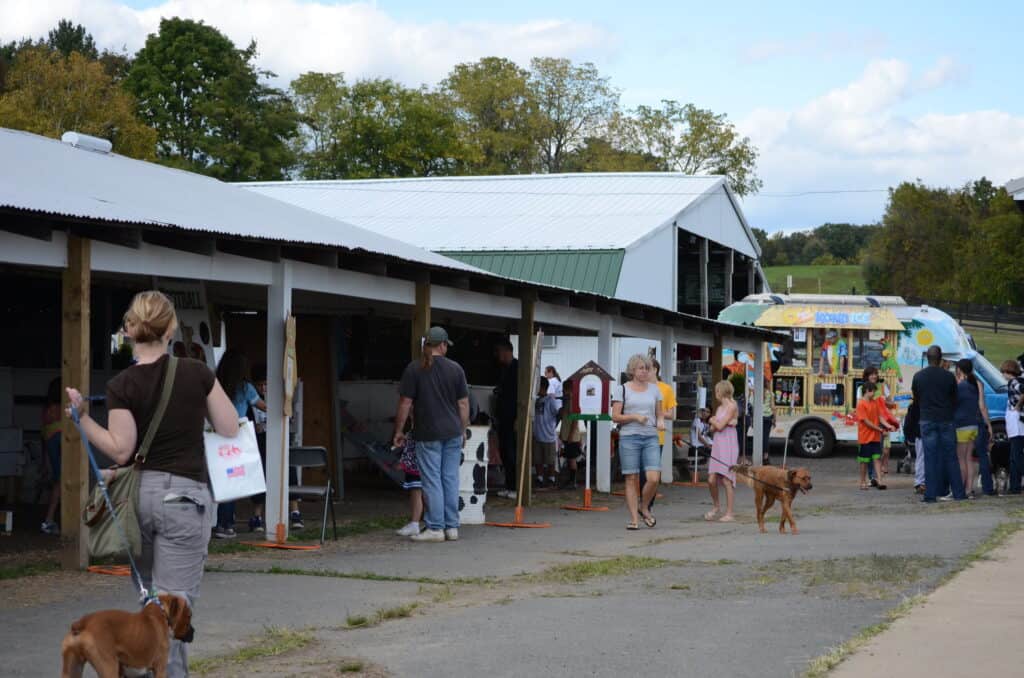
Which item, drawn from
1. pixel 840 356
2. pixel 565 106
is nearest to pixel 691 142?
pixel 565 106

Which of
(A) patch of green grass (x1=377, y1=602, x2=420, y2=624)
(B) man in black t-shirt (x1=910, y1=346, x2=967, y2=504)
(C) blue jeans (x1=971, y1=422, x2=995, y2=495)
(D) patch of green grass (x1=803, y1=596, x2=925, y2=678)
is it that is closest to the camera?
(D) patch of green grass (x1=803, y1=596, x2=925, y2=678)

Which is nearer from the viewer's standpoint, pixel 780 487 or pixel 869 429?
pixel 780 487

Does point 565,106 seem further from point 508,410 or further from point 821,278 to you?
point 508,410

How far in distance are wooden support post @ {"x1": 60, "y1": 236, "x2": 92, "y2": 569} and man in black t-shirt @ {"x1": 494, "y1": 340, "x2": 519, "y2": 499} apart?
847 centimetres

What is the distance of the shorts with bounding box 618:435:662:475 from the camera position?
46.5 feet

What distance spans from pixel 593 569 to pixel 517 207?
93.0 ft

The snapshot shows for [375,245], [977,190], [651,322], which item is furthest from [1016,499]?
[977,190]

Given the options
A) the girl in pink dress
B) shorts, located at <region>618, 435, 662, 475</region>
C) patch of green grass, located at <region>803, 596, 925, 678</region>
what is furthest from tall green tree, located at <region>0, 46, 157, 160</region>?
patch of green grass, located at <region>803, 596, 925, 678</region>

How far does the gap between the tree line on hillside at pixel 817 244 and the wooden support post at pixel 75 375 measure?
113198mm

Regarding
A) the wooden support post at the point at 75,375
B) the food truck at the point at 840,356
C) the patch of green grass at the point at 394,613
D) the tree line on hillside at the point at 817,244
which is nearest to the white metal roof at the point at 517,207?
the food truck at the point at 840,356

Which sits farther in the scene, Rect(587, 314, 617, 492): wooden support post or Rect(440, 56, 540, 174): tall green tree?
Rect(440, 56, 540, 174): tall green tree

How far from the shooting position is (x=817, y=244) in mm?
128125

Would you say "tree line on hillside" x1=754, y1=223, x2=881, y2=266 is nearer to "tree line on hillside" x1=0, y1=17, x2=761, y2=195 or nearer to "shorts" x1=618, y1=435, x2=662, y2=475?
"tree line on hillside" x1=0, y1=17, x2=761, y2=195

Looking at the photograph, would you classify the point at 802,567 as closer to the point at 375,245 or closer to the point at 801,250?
the point at 375,245
